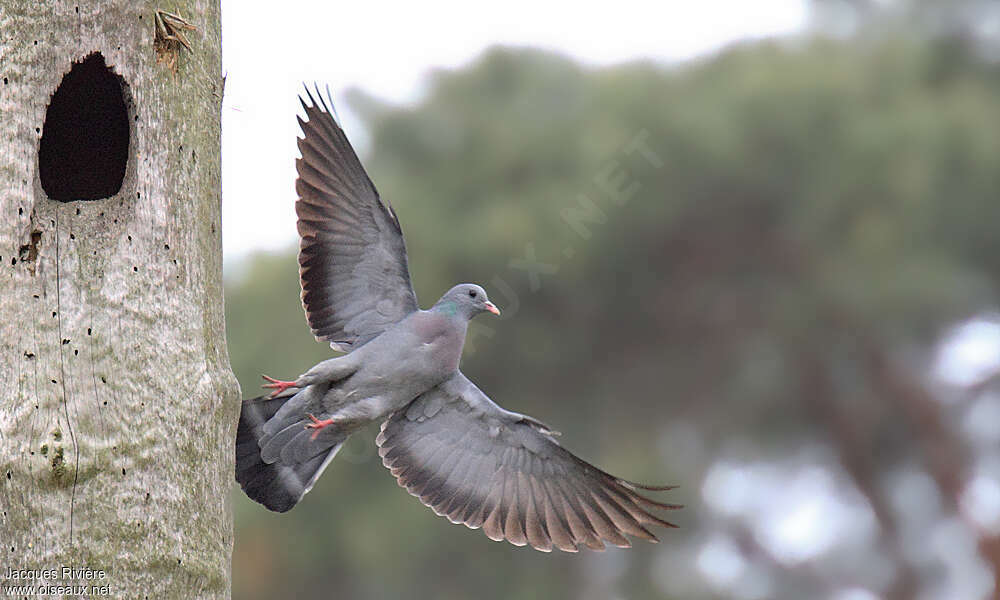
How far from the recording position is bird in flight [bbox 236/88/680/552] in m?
4.69

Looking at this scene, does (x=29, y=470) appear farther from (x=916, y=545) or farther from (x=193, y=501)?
(x=916, y=545)

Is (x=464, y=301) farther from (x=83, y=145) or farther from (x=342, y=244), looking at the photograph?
(x=83, y=145)

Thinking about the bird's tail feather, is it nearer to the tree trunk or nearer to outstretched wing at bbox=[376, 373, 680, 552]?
outstretched wing at bbox=[376, 373, 680, 552]

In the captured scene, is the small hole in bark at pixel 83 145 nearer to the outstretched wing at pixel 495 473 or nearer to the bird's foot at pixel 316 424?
the bird's foot at pixel 316 424

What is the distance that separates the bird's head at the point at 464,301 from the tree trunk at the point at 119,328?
4.89ft

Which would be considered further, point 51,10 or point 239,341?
point 239,341

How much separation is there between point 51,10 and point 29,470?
118 centimetres

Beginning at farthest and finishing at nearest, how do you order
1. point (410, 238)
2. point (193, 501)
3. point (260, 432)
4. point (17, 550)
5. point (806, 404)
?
point (806, 404) → point (410, 238) → point (260, 432) → point (193, 501) → point (17, 550)

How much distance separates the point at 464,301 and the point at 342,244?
0.53m

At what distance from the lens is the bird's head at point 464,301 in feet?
16.1

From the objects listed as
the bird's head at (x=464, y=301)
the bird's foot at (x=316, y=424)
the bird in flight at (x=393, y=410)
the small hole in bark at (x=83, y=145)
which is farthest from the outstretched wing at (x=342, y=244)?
the small hole in bark at (x=83, y=145)

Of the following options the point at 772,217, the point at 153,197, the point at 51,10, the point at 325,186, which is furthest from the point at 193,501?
the point at 772,217

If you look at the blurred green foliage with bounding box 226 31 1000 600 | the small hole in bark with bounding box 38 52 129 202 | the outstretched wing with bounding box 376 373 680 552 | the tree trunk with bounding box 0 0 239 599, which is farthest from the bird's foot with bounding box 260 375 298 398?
the blurred green foliage with bounding box 226 31 1000 600

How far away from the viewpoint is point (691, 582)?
10.6 m
